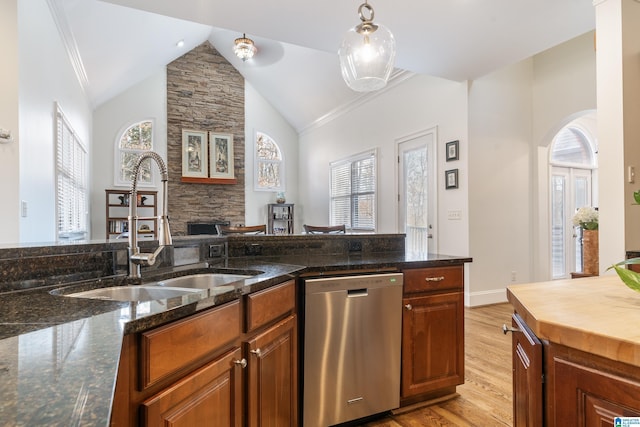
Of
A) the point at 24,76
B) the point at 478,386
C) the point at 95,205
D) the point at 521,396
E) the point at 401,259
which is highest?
the point at 24,76

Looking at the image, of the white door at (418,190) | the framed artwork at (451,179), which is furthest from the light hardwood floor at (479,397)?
the framed artwork at (451,179)

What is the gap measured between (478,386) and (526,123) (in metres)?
3.77

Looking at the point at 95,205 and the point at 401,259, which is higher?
the point at 95,205

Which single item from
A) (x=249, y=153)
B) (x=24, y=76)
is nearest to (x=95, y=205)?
(x=249, y=153)

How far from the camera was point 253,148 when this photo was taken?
816 centimetres

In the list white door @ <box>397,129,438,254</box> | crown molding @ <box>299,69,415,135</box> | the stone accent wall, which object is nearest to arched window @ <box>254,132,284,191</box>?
the stone accent wall

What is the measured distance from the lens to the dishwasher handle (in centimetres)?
185

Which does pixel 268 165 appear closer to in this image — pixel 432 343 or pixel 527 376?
pixel 432 343

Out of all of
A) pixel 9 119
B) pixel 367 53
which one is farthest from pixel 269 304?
pixel 9 119

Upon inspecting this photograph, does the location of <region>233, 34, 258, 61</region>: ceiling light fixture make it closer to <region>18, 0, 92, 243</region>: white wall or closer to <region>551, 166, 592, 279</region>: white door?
<region>18, 0, 92, 243</region>: white wall

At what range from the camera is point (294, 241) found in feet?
7.82

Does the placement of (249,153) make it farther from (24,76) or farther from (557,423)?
(557,423)

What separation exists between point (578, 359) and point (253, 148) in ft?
25.9

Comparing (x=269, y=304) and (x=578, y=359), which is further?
(x=269, y=304)
